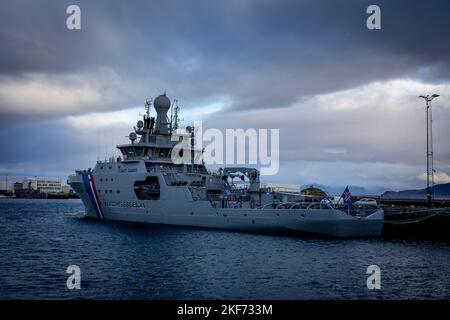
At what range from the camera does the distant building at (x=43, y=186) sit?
183475 mm

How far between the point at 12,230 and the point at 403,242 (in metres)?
30.4

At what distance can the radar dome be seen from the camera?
44031 millimetres

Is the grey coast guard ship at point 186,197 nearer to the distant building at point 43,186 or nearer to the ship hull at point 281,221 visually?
the ship hull at point 281,221

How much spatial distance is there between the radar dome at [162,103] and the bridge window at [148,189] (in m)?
9.65

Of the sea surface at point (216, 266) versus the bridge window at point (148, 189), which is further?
the bridge window at point (148, 189)

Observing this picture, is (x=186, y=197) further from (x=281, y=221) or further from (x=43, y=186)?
(x=43, y=186)

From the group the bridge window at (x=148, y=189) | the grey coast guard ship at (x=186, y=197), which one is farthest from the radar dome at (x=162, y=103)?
the bridge window at (x=148, y=189)

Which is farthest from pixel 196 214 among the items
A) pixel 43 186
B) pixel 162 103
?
pixel 43 186

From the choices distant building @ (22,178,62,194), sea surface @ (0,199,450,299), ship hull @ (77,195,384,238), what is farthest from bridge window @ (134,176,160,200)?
distant building @ (22,178,62,194)

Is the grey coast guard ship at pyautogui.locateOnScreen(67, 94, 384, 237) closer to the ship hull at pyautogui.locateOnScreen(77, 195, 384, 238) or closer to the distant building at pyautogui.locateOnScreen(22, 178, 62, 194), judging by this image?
the ship hull at pyautogui.locateOnScreen(77, 195, 384, 238)

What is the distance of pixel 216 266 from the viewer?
20.1 meters

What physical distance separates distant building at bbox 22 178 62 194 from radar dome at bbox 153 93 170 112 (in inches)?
6048

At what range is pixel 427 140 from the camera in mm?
36688

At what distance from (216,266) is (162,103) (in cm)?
2688
